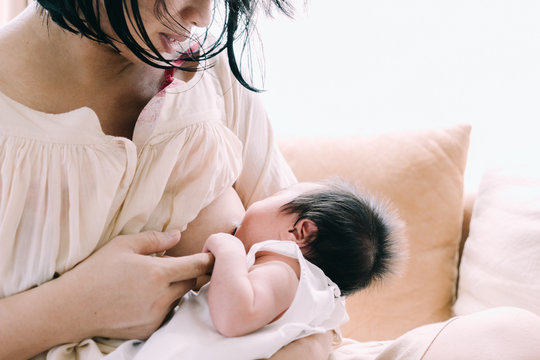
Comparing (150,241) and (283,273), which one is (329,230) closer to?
(283,273)

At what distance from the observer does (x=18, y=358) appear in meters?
0.74

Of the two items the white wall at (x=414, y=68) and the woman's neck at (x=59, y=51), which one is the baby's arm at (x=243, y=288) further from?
the white wall at (x=414, y=68)

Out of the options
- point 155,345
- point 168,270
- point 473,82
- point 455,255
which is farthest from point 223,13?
point 473,82

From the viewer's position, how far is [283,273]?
876 millimetres

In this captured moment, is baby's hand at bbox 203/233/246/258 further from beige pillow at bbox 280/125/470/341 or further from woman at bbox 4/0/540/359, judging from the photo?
beige pillow at bbox 280/125/470/341

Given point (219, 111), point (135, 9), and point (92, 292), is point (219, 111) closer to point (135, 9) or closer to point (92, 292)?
point (135, 9)

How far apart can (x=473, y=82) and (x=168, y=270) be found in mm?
1571

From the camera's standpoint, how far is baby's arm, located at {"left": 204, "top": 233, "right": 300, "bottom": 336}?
773 mm

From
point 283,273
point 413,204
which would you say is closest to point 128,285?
point 283,273

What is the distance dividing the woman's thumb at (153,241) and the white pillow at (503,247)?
3.05 ft

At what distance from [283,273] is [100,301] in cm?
31

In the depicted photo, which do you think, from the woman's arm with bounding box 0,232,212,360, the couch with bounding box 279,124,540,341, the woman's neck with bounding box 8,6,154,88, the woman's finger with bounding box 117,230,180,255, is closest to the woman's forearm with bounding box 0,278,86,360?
the woman's arm with bounding box 0,232,212,360

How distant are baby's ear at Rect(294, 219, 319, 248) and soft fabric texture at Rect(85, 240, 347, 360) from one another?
6cm

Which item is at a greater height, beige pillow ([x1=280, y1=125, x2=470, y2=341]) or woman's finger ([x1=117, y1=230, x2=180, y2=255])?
woman's finger ([x1=117, y1=230, x2=180, y2=255])
